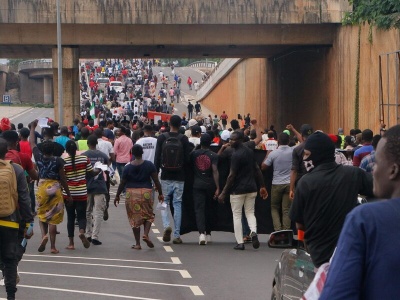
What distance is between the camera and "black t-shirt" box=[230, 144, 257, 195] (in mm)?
15594

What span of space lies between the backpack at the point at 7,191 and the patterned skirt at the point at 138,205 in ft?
17.3

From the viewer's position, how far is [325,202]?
7.16 metres

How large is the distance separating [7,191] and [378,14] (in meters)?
24.7

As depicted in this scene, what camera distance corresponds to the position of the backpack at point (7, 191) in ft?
32.8

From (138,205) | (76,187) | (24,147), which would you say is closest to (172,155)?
(138,205)

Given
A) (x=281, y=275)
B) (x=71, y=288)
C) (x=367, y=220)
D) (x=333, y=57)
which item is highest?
(x=333, y=57)

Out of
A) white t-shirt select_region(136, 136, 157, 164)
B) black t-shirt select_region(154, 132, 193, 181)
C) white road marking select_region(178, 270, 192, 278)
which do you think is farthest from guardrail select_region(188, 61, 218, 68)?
white road marking select_region(178, 270, 192, 278)

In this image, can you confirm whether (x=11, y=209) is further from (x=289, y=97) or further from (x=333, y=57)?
(x=289, y=97)


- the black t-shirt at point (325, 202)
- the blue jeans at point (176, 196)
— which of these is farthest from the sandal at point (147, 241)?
the black t-shirt at point (325, 202)

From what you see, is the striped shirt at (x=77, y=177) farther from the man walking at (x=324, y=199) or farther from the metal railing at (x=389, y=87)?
the metal railing at (x=389, y=87)

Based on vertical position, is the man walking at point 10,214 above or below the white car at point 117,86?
below

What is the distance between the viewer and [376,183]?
155 inches

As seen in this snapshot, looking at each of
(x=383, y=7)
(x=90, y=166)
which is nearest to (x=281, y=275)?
(x=90, y=166)

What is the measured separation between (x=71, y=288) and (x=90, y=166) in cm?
409
